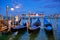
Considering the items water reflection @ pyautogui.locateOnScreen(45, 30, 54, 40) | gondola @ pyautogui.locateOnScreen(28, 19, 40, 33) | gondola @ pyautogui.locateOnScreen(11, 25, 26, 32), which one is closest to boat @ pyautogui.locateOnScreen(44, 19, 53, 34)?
water reflection @ pyautogui.locateOnScreen(45, 30, 54, 40)

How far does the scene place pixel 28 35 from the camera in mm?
1982

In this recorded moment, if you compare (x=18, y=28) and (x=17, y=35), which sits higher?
(x=18, y=28)

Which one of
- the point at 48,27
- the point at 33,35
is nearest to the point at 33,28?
the point at 33,35

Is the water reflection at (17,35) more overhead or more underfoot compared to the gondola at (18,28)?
more underfoot

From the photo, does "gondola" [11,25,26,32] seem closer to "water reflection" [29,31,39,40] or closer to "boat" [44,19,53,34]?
"water reflection" [29,31,39,40]

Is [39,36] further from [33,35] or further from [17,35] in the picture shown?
[17,35]

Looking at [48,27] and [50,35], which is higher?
[48,27]

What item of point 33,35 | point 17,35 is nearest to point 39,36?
point 33,35

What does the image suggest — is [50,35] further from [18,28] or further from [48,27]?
[18,28]

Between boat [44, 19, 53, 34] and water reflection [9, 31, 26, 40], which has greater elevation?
boat [44, 19, 53, 34]

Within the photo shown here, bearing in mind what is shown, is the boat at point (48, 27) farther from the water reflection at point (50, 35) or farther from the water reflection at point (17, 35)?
the water reflection at point (17, 35)

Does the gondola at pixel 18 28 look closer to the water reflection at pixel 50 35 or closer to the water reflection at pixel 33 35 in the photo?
the water reflection at pixel 33 35

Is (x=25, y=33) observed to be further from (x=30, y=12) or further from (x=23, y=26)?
(x=30, y=12)

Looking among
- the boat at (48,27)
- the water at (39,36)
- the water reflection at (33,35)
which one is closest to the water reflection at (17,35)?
the water at (39,36)
